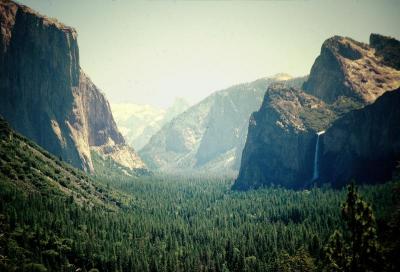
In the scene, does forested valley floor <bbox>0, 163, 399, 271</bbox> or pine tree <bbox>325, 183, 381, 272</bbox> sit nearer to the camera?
pine tree <bbox>325, 183, 381, 272</bbox>

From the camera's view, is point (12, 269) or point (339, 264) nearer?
point (339, 264)

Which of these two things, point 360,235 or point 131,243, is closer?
point 360,235

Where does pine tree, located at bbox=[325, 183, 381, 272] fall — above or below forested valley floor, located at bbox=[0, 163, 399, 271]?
above

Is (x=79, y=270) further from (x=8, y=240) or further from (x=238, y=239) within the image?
(x=238, y=239)

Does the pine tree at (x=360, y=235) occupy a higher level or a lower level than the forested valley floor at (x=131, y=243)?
higher

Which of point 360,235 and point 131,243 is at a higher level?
point 360,235

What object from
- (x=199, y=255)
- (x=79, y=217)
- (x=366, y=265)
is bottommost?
(x=199, y=255)

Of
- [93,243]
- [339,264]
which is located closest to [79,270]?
[93,243]

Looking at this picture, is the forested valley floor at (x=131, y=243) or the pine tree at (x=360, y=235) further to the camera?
the forested valley floor at (x=131, y=243)

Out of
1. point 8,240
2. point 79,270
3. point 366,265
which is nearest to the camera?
point 366,265

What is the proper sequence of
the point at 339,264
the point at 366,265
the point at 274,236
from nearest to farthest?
the point at 366,265
the point at 339,264
the point at 274,236

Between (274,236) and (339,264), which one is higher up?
(339,264)
